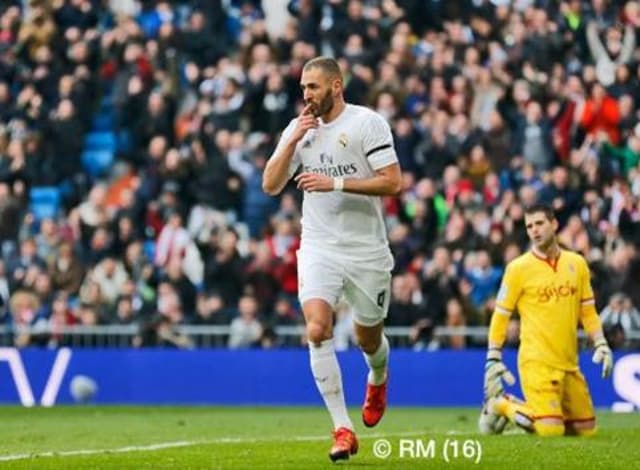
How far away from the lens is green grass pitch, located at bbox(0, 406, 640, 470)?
1311 cm

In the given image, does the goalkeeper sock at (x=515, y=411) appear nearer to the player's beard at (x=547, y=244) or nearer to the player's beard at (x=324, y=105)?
the player's beard at (x=547, y=244)

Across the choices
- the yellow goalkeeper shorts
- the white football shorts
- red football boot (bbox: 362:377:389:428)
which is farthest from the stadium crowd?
the white football shorts

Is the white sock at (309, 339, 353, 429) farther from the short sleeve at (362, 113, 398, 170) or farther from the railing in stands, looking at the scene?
the railing in stands

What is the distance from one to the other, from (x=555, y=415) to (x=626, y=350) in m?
7.58

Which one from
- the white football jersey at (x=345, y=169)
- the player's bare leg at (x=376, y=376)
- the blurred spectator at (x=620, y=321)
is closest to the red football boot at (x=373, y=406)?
the player's bare leg at (x=376, y=376)

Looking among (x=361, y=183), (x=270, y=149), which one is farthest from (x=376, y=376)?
(x=270, y=149)

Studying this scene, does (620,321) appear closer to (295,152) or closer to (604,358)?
(604,358)

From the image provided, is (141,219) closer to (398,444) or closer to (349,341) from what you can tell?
(349,341)

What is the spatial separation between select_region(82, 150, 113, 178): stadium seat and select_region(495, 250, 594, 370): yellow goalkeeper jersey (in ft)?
47.6

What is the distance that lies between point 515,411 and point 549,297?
1028mm

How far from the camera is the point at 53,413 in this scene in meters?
22.7

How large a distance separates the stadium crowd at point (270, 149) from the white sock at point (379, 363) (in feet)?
32.5

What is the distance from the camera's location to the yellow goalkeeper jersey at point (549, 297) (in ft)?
55.5

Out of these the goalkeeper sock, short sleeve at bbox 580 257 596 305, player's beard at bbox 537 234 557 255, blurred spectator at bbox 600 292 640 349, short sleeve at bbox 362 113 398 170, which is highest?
short sleeve at bbox 362 113 398 170
